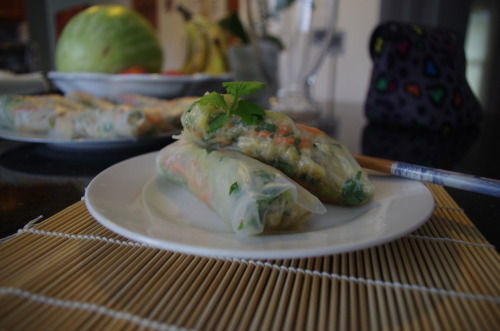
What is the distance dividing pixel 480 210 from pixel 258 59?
1.45 meters

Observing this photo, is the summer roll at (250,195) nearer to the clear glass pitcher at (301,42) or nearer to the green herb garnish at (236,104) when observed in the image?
the green herb garnish at (236,104)

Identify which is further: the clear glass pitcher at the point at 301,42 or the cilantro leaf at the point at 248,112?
the clear glass pitcher at the point at 301,42

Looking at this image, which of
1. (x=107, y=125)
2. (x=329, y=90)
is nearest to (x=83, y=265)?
(x=107, y=125)

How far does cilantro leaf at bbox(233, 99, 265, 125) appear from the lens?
0.54 m

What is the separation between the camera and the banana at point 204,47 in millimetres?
2133

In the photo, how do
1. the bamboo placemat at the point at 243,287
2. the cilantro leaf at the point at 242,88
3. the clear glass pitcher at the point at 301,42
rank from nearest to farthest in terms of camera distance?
1. the bamboo placemat at the point at 243,287
2. the cilantro leaf at the point at 242,88
3. the clear glass pitcher at the point at 301,42

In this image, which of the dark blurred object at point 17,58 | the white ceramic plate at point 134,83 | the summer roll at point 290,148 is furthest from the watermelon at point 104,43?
the dark blurred object at point 17,58

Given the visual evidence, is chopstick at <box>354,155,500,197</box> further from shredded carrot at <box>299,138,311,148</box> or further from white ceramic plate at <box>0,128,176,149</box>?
white ceramic plate at <box>0,128,176,149</box>

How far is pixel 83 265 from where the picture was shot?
1.36 feet

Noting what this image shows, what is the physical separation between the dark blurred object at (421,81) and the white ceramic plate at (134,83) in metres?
0.70

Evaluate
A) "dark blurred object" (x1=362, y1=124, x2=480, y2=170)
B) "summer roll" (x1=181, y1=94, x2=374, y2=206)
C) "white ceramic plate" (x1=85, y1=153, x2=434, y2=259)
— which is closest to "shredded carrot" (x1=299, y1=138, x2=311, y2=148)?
"summer roll" (x1=181, y1=94, x2=374, y2=206)

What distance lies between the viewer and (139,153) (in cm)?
98

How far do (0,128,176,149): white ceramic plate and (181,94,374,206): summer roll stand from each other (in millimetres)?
385

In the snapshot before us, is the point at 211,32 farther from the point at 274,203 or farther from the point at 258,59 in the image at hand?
the point at 274,203
